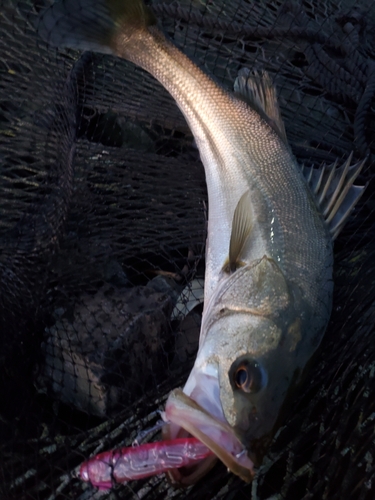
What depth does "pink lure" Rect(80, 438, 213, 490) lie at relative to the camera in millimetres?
1404

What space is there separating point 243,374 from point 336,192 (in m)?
1.06

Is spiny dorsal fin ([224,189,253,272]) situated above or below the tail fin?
below

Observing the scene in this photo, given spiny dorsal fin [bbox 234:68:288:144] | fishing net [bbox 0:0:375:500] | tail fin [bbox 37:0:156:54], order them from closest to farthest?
fishing net [bbox 0:0:375:500] < spiny dorsal fin [bbox 234:68:288:144] < tail fin [bbox 37:0:156:54]

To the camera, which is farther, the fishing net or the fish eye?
the fishing net

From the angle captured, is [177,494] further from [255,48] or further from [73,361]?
[255,48]

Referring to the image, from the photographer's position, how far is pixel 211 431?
1.34 m

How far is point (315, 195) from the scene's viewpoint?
2.09 meters

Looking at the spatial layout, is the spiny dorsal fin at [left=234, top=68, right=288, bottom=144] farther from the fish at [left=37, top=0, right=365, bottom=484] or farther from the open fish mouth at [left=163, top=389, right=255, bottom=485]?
the open fish mouth at [left=163, top=389, right=255, bottom=485]

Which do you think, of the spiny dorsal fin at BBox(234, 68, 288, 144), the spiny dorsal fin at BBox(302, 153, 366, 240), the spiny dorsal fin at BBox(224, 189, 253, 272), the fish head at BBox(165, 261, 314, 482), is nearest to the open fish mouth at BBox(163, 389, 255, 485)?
the fish head at BBox(165, 261, 314, 482)

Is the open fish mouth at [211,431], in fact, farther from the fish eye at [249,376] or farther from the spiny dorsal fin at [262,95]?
the spiny dorsal fin at [262,95]

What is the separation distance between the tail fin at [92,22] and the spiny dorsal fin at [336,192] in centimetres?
131

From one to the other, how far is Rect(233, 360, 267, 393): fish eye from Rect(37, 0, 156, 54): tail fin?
1.95 metres

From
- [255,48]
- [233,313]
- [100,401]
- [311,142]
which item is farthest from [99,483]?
[255,48]

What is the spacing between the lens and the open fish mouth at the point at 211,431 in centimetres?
132
